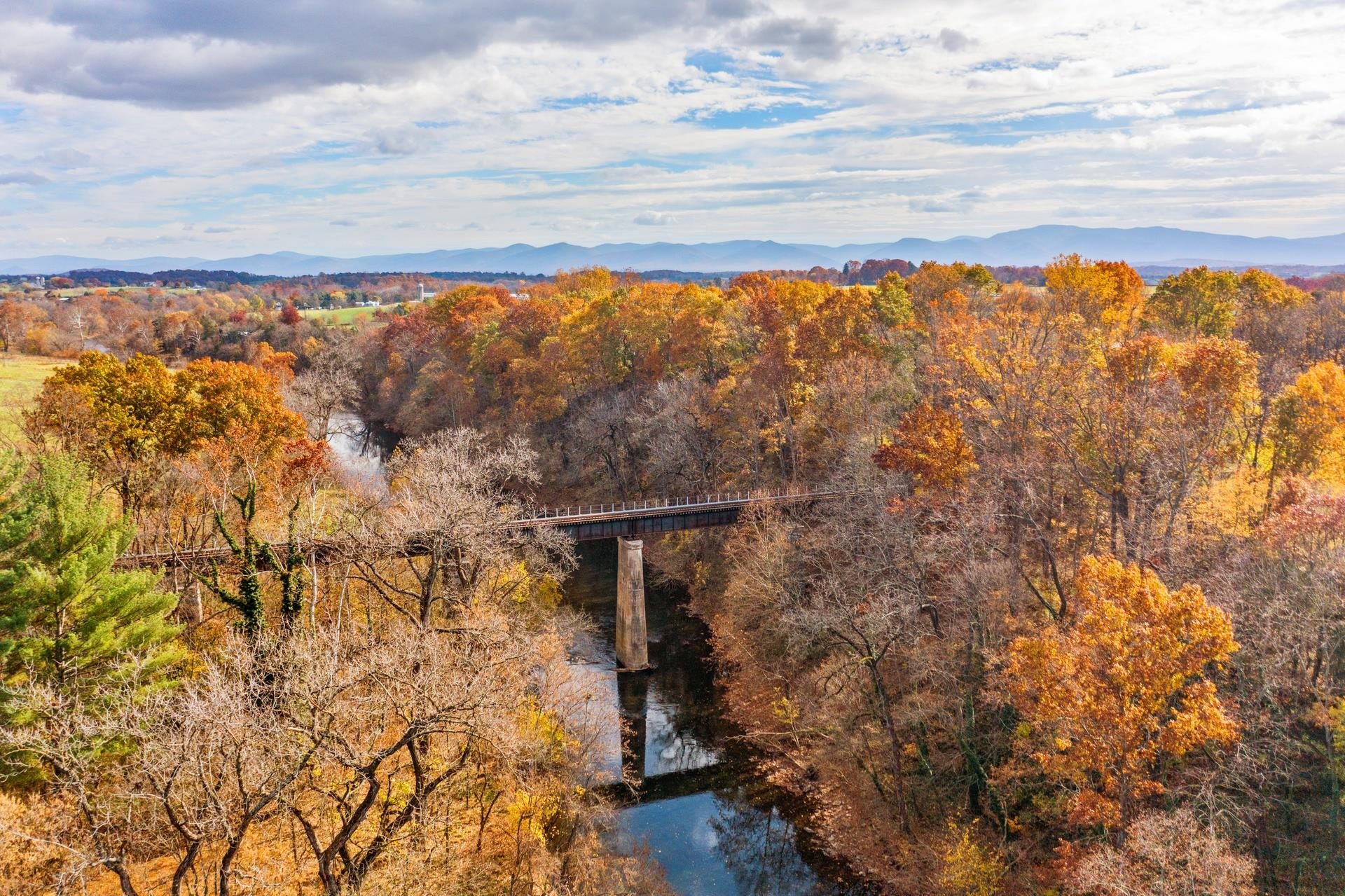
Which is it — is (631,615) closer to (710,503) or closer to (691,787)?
(710,503)

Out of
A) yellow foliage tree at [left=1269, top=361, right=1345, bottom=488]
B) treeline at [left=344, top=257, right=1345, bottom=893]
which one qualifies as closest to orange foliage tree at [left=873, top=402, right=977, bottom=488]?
treeline at [left=344, top=257, right=1345, bottom=893]

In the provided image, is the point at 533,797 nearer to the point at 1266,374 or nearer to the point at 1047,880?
A: the point at 1047,880

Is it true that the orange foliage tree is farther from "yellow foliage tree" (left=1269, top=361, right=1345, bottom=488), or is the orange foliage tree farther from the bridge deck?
"yellow foliage tree" (left=1269, top=361, right=1345, bottom=488)

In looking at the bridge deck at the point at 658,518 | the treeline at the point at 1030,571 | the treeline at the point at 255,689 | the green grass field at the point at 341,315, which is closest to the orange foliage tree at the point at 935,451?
the treeline at the point at 1030,571

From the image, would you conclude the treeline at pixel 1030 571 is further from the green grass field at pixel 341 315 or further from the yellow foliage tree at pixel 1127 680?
the green grass field at pixel 341 315

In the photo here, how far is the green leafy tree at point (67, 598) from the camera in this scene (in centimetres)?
2211

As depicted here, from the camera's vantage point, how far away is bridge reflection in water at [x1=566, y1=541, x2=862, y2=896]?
27964mm

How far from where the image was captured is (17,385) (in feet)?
214

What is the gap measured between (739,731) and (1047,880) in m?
14.8

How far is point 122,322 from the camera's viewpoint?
122 metres

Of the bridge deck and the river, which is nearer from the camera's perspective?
the river

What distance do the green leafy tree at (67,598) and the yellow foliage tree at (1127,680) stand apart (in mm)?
24583

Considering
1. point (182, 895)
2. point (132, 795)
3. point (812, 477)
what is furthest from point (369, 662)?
point (812, 477)

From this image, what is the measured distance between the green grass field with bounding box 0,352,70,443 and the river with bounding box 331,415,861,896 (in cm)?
2939
